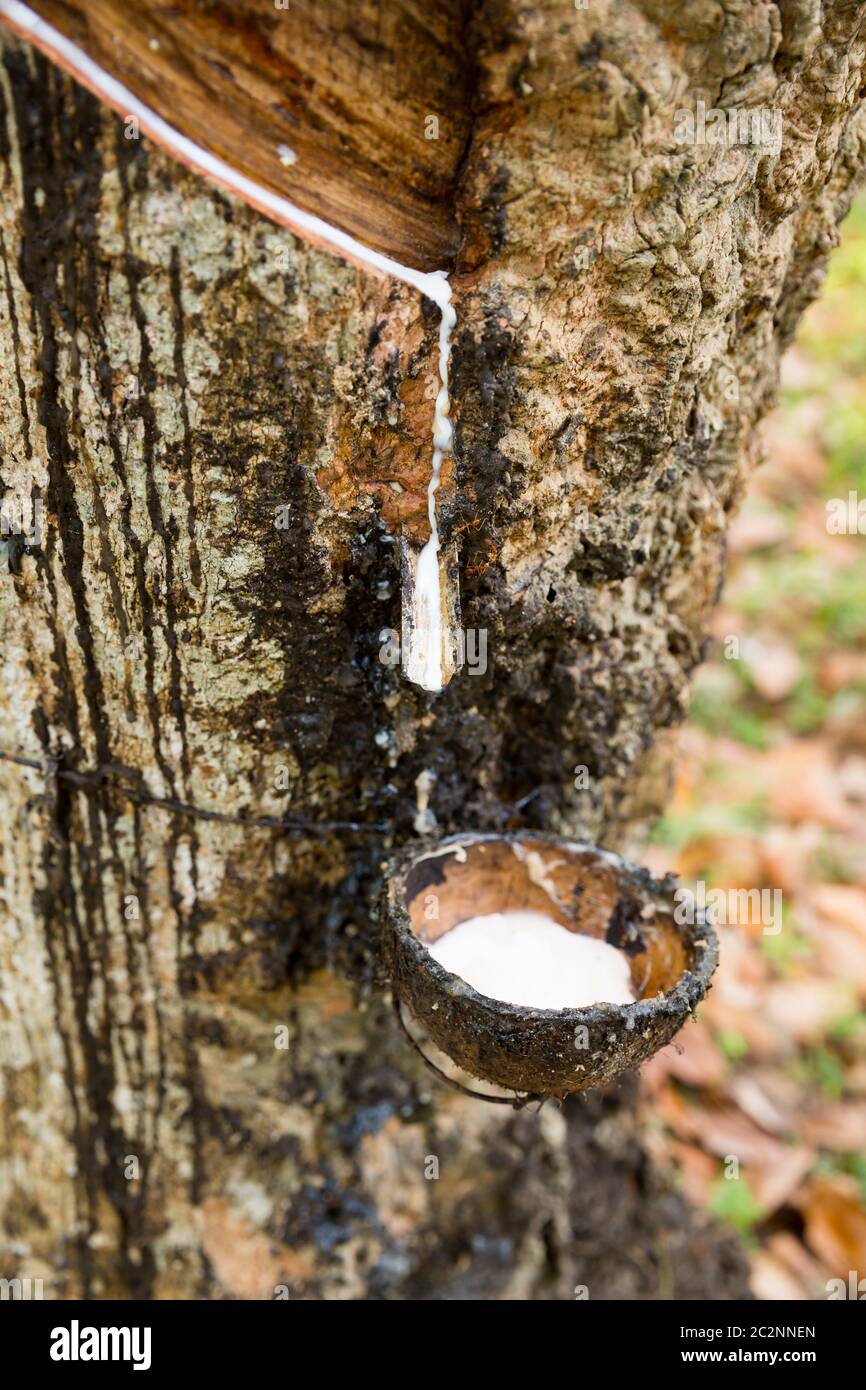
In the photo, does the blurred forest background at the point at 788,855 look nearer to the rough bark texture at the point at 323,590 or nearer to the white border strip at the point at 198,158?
the rough bark texture at the point at 323,590

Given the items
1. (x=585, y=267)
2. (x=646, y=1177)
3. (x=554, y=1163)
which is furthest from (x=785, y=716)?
(x=585, y=267)

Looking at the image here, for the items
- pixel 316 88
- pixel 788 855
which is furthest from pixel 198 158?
pixel 788 855

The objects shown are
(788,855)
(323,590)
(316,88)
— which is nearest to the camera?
(316,88)

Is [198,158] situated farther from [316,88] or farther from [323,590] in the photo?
[323,590]

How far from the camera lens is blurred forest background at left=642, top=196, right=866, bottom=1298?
283cm

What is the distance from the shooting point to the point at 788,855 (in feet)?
11.8

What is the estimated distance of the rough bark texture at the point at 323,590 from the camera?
1.29m

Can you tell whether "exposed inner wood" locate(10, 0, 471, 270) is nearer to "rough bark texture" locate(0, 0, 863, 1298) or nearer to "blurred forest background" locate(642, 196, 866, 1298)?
"rough bark texture" locate(0, 0, 863, 1298)

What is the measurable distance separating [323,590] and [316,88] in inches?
26.0

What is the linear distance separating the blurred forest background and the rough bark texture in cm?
88

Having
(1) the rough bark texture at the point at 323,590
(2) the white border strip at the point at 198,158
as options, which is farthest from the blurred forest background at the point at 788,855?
(2) the white border strip at the point at 198,158

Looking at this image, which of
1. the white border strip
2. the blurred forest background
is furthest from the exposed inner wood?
the blurred forest background

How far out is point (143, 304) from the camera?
4.26 ft

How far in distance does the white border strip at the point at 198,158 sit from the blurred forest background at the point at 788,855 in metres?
2.04
